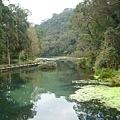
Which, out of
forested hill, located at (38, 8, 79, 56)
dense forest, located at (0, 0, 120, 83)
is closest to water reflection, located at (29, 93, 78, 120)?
dense forest, located at (0, 0, 120, 83)

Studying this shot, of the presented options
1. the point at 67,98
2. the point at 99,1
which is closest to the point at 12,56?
the point at 99,1

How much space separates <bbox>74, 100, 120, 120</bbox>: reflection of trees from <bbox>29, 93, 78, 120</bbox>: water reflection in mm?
341

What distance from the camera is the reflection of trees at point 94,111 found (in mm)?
9722

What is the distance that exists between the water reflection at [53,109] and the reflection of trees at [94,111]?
0.34 meters

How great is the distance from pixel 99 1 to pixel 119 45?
5.40 meters

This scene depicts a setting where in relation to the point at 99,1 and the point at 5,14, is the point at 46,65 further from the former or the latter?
the point at 99,1

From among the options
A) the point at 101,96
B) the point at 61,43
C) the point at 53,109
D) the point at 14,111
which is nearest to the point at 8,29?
the point at 101,96

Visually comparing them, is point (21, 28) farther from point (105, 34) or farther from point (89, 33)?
point (105, 34)

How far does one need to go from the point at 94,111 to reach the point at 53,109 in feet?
6.74

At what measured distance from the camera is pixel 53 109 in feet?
37.3

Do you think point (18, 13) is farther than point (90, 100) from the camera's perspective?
Yes

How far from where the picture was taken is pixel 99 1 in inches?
986

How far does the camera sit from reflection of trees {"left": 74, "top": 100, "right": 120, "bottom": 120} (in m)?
9.72

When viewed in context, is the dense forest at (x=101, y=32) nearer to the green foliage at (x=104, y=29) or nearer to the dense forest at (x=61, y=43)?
the green foliage at (x=104, y=29)
